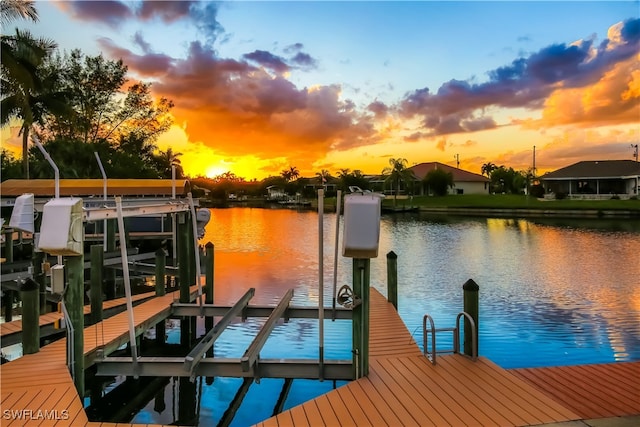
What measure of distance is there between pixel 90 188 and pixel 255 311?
678 inches

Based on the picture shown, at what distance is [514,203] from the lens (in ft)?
214

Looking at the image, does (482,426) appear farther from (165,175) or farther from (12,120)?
(165,175)

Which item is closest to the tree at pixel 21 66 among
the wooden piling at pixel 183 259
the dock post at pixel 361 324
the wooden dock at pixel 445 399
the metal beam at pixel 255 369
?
the wooden piling at pixel 183 259

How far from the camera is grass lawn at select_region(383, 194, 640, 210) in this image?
179 ft

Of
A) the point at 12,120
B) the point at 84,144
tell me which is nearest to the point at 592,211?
the point at 84,144

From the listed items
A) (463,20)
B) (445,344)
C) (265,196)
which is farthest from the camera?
(265,196)

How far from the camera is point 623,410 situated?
Result: 5.54 metres

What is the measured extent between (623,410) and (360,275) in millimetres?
3562

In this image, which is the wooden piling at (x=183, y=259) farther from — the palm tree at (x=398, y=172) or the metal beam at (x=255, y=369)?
the palm tree at (x=398, y=172)

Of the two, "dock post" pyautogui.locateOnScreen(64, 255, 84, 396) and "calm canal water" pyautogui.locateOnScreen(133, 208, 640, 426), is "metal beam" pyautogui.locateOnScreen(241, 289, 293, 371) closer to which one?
"calm canal water" pyautogui.locateOnScreen(133, 208, 640, 426)

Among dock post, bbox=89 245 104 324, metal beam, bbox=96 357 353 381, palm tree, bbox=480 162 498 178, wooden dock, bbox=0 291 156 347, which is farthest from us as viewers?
palm tree, bbox=480 162 498 178

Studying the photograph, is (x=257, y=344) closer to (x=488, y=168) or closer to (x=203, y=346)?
(x=203, y=346)

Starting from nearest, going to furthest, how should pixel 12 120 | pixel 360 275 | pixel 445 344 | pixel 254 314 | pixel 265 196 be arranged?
pixel 360 275 → pixel 254 314 → pixel 445 344 → pixel 12 120 → pixel 265 196

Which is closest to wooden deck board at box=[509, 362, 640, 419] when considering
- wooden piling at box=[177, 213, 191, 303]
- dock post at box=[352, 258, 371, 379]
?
dock post at box=[352, 258, 371, 379]
